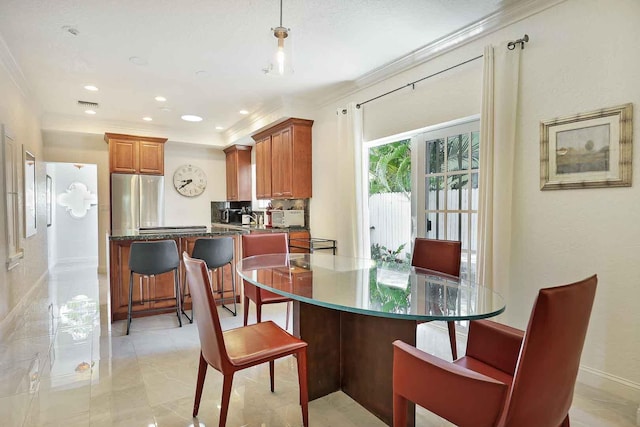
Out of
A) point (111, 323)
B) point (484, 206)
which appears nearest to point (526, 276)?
point (484, 206)

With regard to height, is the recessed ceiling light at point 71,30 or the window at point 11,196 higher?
the recessed ceiling light at point 71,30

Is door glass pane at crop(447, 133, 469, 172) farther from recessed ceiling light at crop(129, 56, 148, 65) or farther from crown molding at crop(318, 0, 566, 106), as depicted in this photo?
recessed ceiling light at crop(129, 56, 148, 65)

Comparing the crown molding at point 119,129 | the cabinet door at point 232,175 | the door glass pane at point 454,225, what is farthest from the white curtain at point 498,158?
the crown molding at point 119,129

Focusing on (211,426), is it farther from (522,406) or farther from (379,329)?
(522,406)

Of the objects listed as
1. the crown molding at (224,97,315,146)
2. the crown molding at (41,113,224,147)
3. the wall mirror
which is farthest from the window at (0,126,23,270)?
the crown molding at (224,97,315,146)

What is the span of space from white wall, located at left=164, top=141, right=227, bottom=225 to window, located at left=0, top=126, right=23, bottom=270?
9.64ft

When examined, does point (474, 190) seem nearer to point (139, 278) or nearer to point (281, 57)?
point (281, 57)

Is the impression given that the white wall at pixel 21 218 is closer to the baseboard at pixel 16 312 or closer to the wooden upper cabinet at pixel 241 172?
the baseboard at pixel 16 312

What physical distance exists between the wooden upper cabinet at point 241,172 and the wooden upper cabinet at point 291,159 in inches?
59.0

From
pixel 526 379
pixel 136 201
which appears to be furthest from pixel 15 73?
pixel 526 379

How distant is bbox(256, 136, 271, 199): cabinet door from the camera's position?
17.8ft

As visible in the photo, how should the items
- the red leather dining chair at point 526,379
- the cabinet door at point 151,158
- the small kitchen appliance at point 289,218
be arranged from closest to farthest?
1. the red leather dining chair at point 526,379
2. the small kitchen appliance at point 289,218
3. the cabinet door at point 151,158

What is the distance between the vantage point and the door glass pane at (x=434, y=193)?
130 inches

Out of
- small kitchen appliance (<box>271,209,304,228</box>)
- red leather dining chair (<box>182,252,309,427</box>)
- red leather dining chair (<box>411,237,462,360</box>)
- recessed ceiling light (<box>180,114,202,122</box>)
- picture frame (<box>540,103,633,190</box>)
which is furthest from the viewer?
recessed ceiling light (<box>180,114,202,122</box>)
